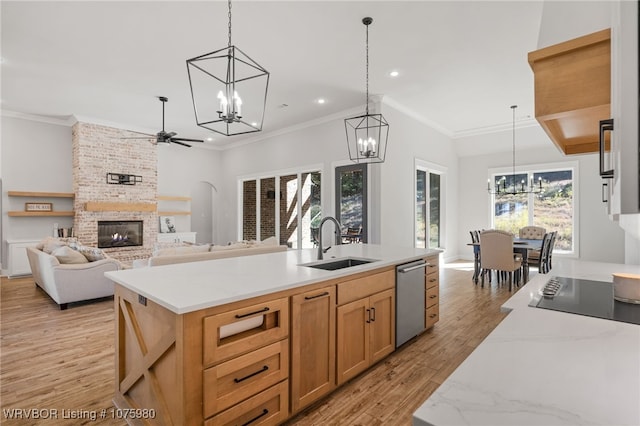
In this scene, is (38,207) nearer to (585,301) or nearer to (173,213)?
(173,213)

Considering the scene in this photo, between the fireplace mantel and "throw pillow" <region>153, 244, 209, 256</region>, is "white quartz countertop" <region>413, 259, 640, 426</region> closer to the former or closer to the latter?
"throw pillow" <region>153, 244, 209, 256</region>

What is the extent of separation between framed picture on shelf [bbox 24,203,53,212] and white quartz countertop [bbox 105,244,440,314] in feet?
21.0

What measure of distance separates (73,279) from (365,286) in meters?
4.07

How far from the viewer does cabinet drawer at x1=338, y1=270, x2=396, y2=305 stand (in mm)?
2271

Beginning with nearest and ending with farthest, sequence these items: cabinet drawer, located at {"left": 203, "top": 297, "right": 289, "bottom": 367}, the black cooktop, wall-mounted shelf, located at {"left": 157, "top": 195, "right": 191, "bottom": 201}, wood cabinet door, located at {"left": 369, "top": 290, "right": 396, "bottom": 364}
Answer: the black cooktop
cabinet drawer, located at {"left": 203, "top": 297, "right": 289, "bottom": 367}
wood cabinet door, located at {"left": 369, "top": 290, "right": 396, "bottom": 364}
wall-mounted shelf, located at {"left": 157, "top": 195, "right": 191, "bottom": 201}

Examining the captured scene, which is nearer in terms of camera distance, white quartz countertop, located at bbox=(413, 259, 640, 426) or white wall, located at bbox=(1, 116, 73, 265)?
white quartz countertop, located at bbox=(413, 259, 640, 426)

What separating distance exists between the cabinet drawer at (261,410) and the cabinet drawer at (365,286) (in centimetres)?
69

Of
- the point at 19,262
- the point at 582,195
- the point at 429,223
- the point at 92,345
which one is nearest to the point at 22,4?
the point at 92,345

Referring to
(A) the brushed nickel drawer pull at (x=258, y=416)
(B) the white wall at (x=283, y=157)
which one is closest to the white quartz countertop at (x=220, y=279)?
(A) the brushed nickel drawer pull at (x=258, y=416)

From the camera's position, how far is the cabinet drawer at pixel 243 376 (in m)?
1.53

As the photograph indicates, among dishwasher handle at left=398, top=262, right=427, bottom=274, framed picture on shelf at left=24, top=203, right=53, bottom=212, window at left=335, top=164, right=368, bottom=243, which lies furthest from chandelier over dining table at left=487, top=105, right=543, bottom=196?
framed picture on shelf at left=24, top=203, right=53, bottom=212

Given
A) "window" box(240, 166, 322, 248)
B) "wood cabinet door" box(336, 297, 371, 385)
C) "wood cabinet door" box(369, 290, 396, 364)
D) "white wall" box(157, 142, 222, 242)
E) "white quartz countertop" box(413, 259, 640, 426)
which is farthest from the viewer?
"white wall" box(157, 142, 222, 242)

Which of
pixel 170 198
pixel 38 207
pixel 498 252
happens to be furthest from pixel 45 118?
pixel 498 252

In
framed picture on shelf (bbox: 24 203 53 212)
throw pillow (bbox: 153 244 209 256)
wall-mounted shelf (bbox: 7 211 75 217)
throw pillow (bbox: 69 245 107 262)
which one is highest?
framed picture on shelf (bbox: 24 203 53 212)
